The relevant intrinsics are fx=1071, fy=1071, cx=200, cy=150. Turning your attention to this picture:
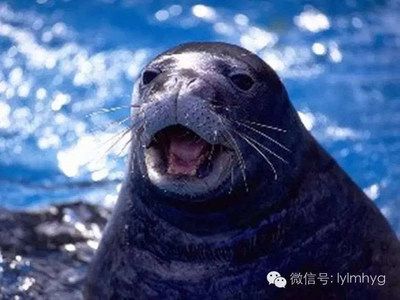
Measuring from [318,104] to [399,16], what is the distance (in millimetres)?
1518

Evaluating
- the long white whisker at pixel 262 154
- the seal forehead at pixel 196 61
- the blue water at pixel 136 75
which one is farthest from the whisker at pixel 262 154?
the blue water at pixel 136 75

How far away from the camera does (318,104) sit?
25.7 feet

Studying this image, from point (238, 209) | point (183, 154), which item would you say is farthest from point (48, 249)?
point (183, 154)

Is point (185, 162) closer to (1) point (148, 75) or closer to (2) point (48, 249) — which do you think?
(1) point (148, 75)

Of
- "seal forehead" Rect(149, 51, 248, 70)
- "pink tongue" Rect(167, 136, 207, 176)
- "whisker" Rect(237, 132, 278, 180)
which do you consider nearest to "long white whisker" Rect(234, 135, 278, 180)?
"whisker" Rect(237, 132, 278, 180)

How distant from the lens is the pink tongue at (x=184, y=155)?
12.4ft

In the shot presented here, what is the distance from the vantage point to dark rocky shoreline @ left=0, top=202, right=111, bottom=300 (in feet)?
16.1

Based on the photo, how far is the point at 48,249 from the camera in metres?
5.41

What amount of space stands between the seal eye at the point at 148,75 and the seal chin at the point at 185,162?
26cm

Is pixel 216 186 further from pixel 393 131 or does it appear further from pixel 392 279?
pixel 393 131

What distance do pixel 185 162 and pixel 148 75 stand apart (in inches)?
15.9

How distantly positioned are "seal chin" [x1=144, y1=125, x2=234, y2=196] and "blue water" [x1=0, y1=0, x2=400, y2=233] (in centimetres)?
288

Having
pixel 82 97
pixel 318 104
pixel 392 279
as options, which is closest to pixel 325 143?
pixel 318 104

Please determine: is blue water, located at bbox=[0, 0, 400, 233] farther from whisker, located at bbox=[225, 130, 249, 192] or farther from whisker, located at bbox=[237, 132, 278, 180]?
whisker, located at bbox=[225, 130, 249, 192]
